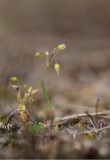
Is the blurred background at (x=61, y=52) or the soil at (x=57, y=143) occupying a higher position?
the blurred background at (x=61, y=52)

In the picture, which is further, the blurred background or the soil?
the blurred background

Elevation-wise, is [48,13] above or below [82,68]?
above

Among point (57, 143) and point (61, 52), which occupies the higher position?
point (61, 52)

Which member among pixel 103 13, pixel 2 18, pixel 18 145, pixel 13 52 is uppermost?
pixel 2 18

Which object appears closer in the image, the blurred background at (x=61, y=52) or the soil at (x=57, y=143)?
the soil at (x=57, y=143)

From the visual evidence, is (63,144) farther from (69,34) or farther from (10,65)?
(69,34)

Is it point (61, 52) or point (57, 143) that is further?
point (61, 52)

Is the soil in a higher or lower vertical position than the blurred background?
lower

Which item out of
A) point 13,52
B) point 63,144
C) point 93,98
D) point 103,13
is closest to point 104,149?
point 63,144
